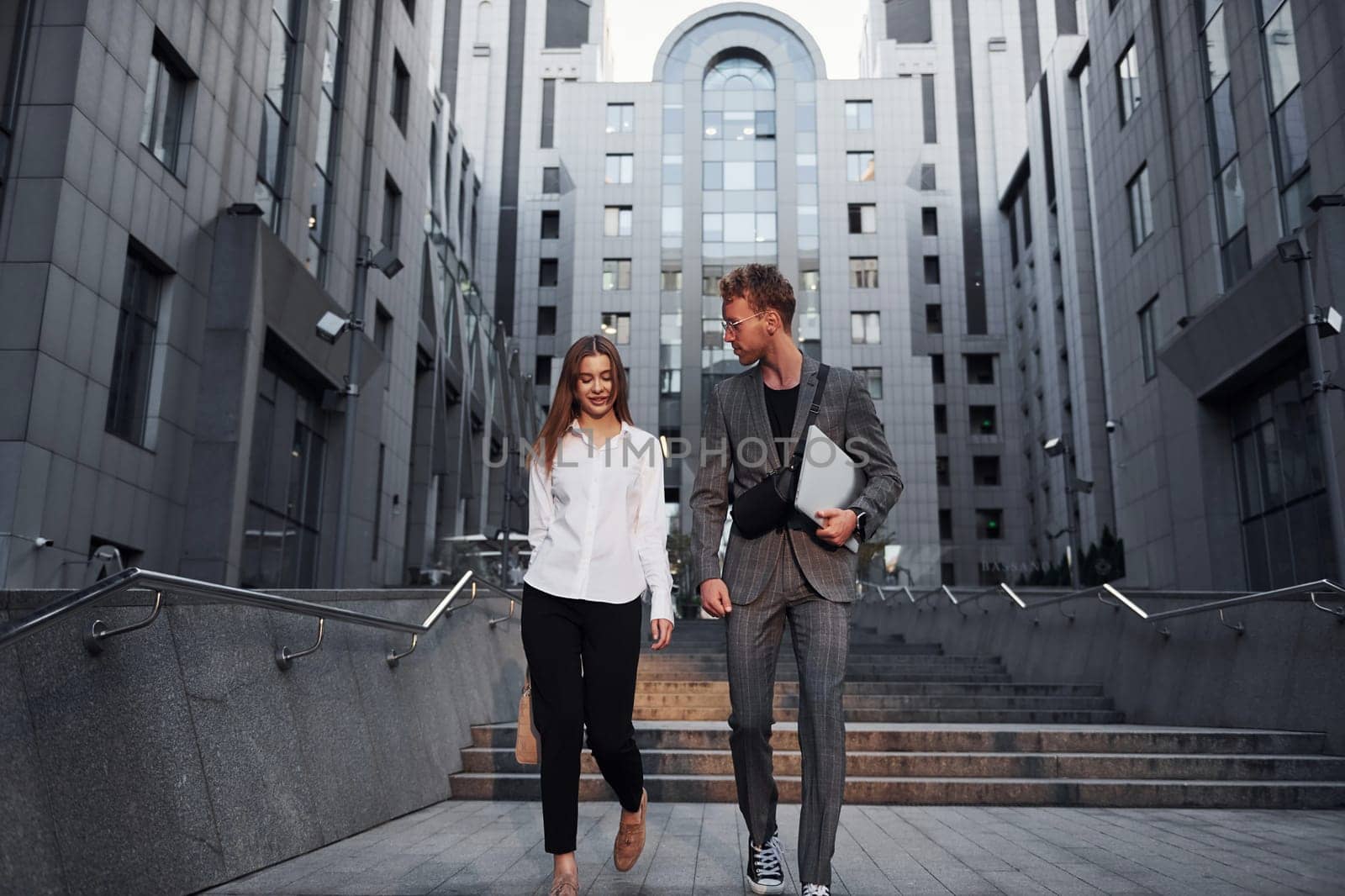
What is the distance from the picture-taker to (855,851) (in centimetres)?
498

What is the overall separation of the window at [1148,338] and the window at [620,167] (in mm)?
29548

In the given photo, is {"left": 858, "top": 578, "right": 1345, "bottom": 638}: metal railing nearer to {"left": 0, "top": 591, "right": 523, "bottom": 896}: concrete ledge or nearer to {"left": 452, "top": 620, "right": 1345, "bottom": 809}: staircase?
{"left": 452, "top": 620, "right": 1345, "bottom": 809}: staircase

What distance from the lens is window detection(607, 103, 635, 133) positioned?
163 ft

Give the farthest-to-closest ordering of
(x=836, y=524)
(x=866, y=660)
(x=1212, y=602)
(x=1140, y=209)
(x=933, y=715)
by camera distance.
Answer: (x=1140, y=209)
(x=866, y=660)
(x=933, y=715)
(x=1212, y=602)
(x=836, y=524)

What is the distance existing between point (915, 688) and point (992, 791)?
3.76 m

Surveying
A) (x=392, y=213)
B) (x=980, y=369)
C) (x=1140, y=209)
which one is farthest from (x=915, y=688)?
(x=980, y=369)

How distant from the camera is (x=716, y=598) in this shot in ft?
12.7

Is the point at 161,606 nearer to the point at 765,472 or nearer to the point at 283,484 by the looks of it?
the point at 765,472

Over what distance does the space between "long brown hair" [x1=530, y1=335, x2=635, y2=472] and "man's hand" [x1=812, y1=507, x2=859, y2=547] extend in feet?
2.69

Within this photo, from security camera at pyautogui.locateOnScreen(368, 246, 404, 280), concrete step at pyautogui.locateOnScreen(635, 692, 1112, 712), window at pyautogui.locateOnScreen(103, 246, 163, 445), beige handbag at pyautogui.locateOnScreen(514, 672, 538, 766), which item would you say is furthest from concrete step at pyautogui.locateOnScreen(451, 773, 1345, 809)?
security camera at pyautogui.locateOnScreen(368, 246, 404, 280)

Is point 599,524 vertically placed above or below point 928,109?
below

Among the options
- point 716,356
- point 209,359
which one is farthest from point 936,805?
point 716,356

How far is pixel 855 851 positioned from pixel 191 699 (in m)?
3.04

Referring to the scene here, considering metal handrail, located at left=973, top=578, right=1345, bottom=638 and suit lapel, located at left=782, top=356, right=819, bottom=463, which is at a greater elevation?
suit lapel, located at left=782, top=356, right=819, bottom=463
